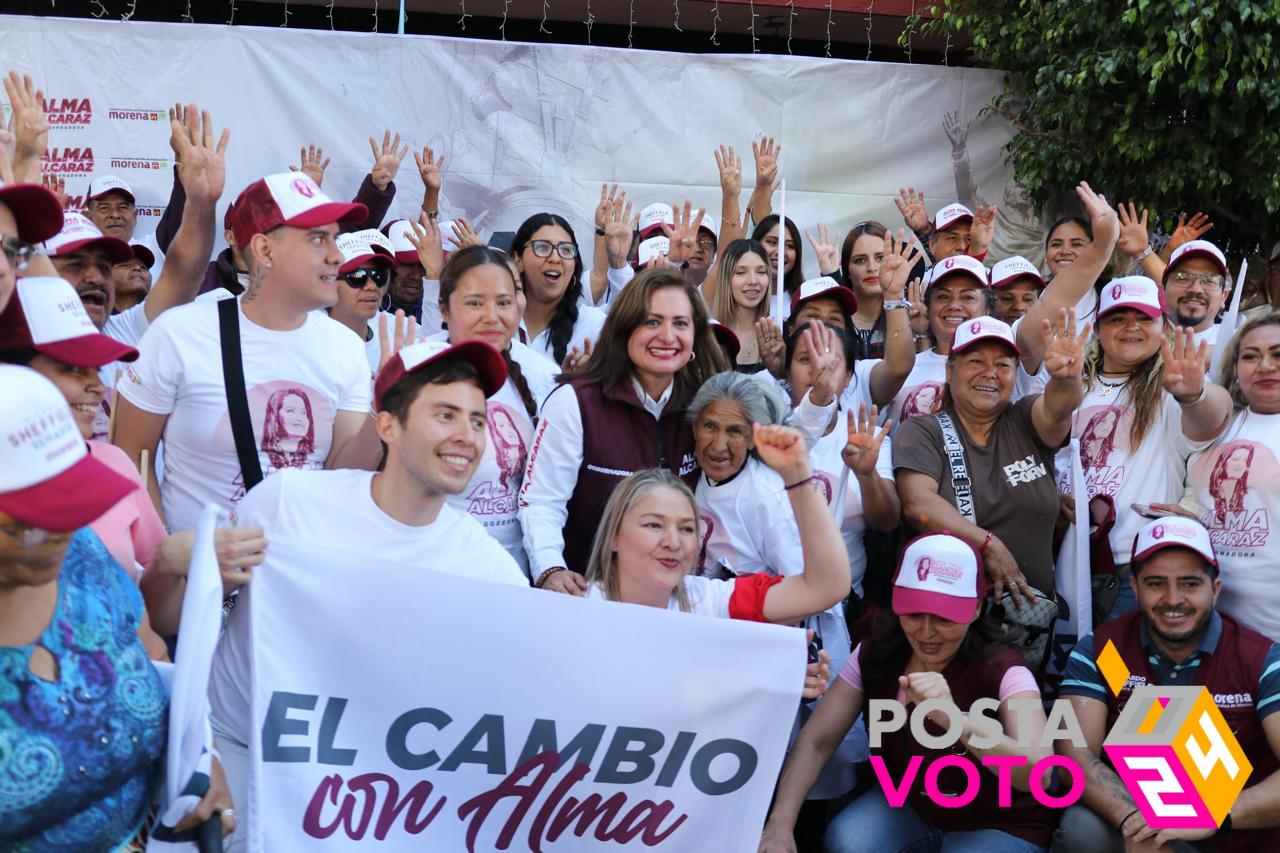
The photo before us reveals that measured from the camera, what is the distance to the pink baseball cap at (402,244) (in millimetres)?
6770

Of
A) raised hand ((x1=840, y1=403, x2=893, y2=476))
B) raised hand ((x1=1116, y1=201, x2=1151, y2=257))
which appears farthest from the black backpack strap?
raised hand ((x1=1116, y1=201, x2=1151, y2=257))

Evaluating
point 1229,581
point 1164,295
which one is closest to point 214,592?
point 1229,581

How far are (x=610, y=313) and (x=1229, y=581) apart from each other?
8.23 ft

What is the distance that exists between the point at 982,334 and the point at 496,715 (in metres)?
2.70

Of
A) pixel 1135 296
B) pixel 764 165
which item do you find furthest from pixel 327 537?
pixel 764 165

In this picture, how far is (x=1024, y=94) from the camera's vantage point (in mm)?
8953

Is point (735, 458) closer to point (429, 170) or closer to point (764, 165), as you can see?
point (764, 165)

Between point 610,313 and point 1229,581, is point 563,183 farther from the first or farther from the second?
point 1229,581

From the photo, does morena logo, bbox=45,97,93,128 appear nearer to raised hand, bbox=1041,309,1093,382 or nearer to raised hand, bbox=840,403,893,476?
raised hand, bbox=840,403,893,476

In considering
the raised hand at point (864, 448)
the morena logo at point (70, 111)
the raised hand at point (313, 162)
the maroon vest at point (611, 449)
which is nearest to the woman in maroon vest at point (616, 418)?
the maroon vest at point (611, 449)

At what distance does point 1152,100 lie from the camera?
8.05 meters

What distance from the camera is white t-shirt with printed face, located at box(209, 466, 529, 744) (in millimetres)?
3281

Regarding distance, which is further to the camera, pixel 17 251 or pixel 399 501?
pixel 399 501

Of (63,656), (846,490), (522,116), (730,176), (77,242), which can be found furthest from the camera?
(522,116)
